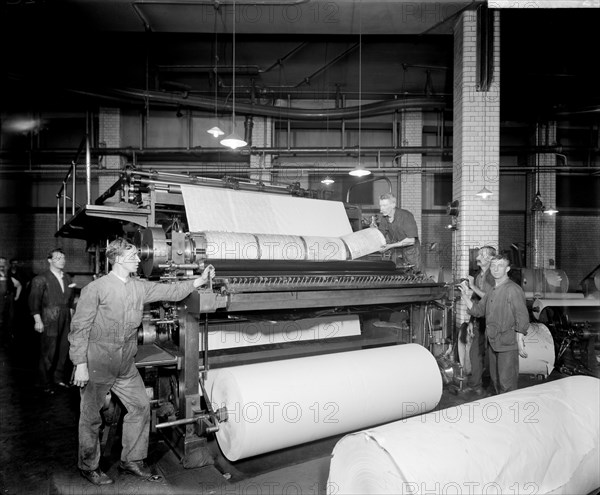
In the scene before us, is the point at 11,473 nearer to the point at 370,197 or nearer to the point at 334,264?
the point at 334,264

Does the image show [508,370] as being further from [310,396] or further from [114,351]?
[114,351]

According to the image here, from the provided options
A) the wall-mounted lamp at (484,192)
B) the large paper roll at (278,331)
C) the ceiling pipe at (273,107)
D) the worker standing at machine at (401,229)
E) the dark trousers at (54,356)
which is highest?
the ceiling pipe at (273,107)

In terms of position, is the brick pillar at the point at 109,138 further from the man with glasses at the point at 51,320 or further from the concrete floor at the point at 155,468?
the concrete floor at the point at 155,468

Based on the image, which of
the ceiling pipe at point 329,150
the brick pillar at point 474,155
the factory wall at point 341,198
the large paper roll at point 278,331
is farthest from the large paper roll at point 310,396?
the factory wall at point 341,198

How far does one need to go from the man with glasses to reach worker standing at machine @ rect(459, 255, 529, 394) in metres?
5.28

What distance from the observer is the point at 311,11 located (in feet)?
21.6

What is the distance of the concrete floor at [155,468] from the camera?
296 cm

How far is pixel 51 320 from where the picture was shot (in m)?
5.45

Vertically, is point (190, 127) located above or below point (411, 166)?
above

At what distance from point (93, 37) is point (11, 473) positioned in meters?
8.12

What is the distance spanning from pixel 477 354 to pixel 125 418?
4.16 meters

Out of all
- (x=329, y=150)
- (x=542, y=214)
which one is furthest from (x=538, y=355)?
(x=542, y=214)

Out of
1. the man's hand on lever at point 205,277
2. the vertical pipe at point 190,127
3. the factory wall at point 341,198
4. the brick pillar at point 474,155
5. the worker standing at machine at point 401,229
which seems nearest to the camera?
the man's hand on lever at point 205,277

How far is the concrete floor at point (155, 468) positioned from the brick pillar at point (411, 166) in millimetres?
8264
